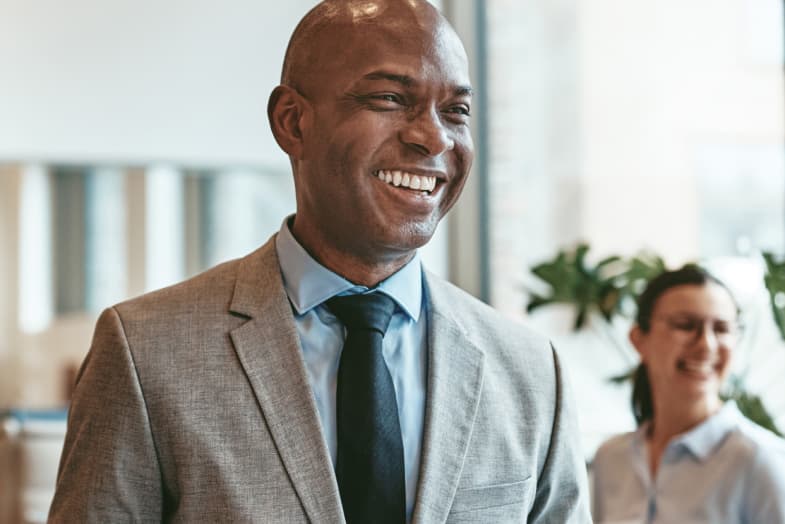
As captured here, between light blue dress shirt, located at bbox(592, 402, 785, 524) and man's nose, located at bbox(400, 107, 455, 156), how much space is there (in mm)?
1535

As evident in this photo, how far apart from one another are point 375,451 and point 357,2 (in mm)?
550

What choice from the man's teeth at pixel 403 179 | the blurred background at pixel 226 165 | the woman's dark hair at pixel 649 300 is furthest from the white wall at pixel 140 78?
the man's teeth at pixel 403 179

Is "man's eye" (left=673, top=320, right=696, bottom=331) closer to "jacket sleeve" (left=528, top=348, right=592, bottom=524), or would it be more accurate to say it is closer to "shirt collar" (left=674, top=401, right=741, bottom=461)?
"shirt collar" (left=674, top=401, right=741, bottom=461)

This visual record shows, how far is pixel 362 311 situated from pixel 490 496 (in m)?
0.28

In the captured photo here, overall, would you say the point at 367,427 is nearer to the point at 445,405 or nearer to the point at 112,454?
the point at 445,405

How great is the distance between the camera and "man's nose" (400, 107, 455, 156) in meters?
1.30

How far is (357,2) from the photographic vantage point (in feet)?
4.43

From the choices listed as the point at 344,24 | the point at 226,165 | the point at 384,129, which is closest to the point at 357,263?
the point at 384,129

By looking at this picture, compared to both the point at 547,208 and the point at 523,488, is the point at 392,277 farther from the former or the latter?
the point at 547,208

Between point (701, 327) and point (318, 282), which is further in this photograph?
point (701, 327)

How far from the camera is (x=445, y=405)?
1.36 m

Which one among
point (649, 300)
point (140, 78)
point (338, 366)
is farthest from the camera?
point (140, 78)

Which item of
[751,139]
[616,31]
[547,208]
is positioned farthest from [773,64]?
[547,208]

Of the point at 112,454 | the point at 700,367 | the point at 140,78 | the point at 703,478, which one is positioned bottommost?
the point at 703,478
